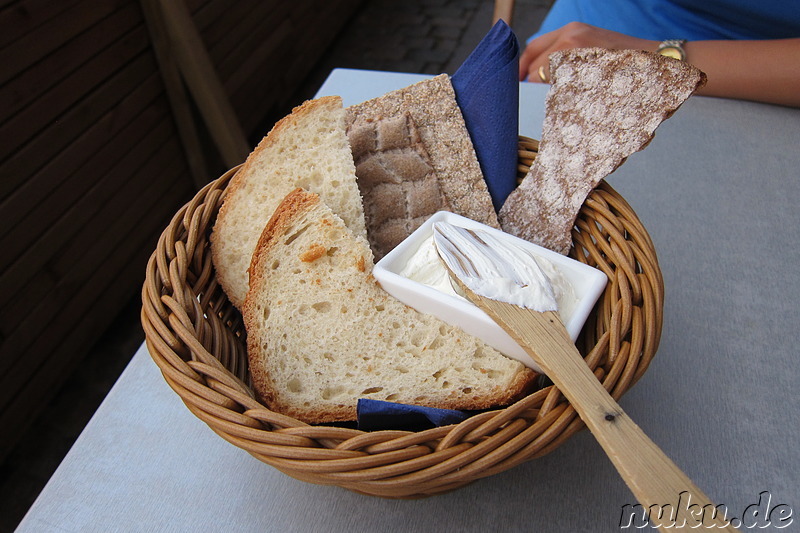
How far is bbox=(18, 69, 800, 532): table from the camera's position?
696 millimetres

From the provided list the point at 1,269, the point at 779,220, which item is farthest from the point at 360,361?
the point at 1,269

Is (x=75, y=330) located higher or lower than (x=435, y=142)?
lower

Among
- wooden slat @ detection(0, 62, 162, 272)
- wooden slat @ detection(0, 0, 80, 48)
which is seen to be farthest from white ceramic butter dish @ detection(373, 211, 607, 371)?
wooden slat @ detection(0, 0, 80, 48)

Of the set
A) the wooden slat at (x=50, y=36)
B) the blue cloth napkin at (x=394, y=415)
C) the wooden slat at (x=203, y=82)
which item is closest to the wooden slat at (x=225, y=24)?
the wooden slat at (x=203, y=82)

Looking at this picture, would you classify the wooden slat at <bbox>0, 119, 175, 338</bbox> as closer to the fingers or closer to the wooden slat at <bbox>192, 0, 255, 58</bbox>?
the wooden slat at <bbox>192, 0, 255, 58</bbox>

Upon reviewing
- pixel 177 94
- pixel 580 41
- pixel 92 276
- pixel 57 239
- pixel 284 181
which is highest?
pixel 284 181

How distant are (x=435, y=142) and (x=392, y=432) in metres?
0.55

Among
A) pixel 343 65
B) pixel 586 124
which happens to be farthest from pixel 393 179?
pixel 343 65

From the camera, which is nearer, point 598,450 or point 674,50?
point 598,450

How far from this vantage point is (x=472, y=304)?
73 cm

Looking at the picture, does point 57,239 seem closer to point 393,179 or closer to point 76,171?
point 76,171

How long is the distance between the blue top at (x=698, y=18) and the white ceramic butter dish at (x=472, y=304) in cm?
106

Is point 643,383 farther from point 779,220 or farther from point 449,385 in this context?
point 779,220

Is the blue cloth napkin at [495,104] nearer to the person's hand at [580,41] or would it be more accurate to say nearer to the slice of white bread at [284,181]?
the slice of white bread at [284,181]
